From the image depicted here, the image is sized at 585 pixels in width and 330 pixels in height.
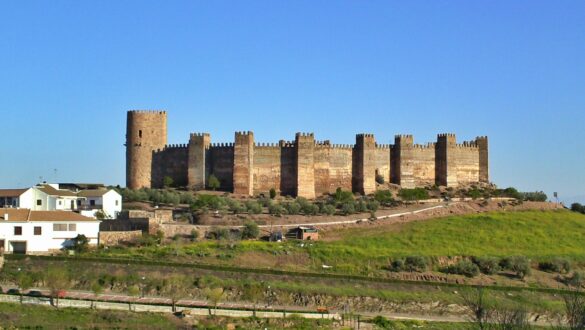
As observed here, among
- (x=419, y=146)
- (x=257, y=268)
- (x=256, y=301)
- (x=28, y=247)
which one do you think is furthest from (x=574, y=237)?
(x=28, y=247)

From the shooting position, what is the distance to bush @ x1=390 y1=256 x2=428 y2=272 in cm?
4356

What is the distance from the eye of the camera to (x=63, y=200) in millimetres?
50656

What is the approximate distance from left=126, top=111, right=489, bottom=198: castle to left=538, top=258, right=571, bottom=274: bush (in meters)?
17.4

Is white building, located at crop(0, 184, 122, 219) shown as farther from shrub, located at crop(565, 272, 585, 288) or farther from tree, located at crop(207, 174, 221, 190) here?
shrub, located at crop(565, 272, 585, 288)

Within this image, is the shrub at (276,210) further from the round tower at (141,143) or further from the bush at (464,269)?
the round tower at (141,143)

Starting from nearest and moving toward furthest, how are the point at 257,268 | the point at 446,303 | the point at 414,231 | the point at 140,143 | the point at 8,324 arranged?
1. the point at 8,324
2. the point at 446,303
3. the point at 257,268
4. the point at 414,231
5. the point at 140,143

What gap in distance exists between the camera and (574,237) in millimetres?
52875

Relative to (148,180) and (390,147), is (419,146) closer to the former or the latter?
(390,147)

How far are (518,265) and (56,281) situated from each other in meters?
22.2

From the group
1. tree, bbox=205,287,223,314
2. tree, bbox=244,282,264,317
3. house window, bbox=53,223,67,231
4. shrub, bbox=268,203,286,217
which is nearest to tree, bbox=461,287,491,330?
tree, bbox=244,282,264,317

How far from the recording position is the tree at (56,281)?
32144 millimetres

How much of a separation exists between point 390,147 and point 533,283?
2317 cm

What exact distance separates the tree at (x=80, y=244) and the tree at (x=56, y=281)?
6.08m

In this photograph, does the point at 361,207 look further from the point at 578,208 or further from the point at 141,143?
the point at 578,208
